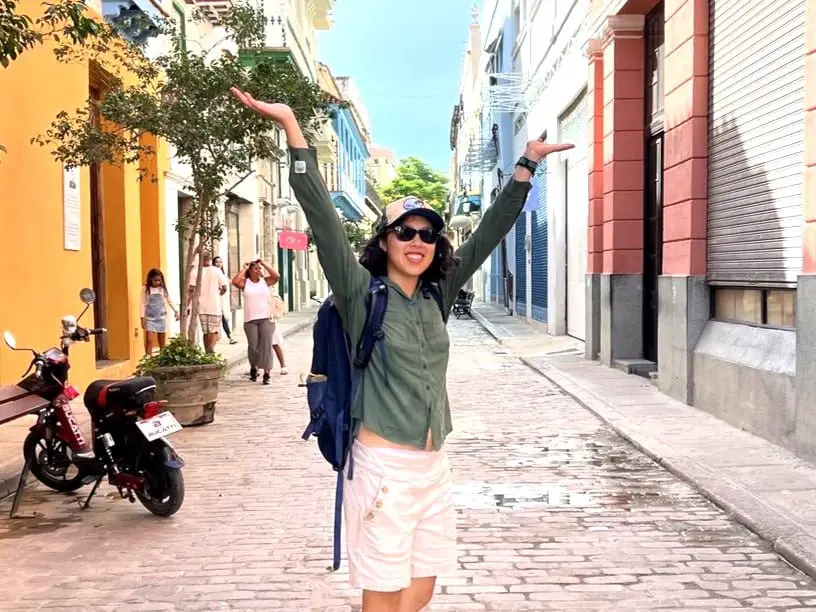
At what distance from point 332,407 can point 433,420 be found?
13.2 inches

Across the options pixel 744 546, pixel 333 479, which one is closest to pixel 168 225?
pixel 333 479

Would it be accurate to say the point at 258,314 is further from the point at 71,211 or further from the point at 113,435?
the point at 113,435

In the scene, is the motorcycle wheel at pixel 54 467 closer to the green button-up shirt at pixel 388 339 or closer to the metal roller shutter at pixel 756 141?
the green button-up shirt at pixel 388 339

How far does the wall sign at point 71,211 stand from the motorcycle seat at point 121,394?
4.89m

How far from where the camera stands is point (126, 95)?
29.6 feet

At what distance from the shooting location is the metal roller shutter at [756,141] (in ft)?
22.7

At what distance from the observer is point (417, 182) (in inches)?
2763

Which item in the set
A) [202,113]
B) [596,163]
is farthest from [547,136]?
[202,113]

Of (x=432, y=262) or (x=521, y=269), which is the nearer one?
(x=432, y=262)

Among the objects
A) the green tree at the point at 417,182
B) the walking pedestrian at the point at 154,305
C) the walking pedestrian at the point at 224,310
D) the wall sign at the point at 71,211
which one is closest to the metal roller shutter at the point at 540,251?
the walking pedestrian at the point at 224,310

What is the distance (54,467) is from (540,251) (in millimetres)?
16930

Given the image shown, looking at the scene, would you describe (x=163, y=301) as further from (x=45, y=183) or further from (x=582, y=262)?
(x=582, y=262)

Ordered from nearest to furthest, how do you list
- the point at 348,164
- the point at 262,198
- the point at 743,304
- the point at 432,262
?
the point at 432,262
the point at 743,304
the point at 262,198
the point at 348,164

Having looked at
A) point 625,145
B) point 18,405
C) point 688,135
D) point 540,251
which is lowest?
point 18,405
